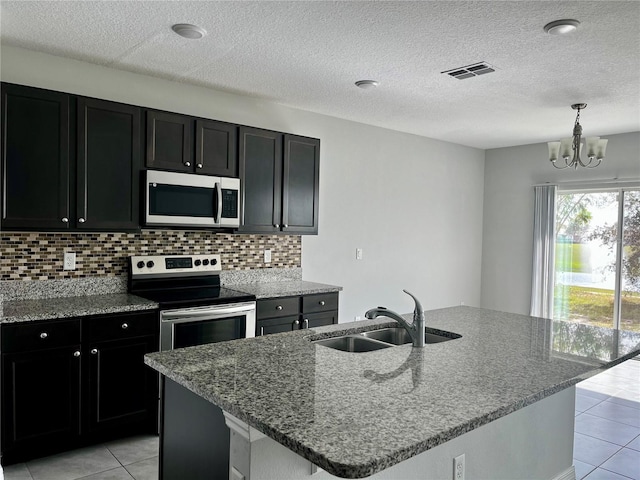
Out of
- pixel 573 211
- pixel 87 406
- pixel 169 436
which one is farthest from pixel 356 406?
pixel 573 211

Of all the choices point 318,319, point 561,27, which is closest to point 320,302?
point 318,319

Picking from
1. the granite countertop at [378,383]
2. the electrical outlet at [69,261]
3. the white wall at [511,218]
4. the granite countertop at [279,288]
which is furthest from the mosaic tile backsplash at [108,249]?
the white wall at [511,218]

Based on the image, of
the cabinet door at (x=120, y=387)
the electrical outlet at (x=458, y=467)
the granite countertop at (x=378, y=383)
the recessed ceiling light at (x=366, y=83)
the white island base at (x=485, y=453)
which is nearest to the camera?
the granite countertop at (x=378, y=383)

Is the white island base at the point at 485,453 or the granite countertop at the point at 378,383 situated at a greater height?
the granite countertop at the point at 378,383

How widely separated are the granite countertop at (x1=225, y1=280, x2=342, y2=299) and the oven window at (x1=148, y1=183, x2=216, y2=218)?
68 centimetres

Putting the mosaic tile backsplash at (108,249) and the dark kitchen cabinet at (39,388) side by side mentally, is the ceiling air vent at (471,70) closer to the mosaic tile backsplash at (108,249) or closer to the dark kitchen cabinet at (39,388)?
the mosaic tile backsplash at (108,249)

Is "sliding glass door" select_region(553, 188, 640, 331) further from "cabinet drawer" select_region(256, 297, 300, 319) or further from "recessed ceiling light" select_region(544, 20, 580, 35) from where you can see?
"cabinet drawer" select_region(256, 297, 300, 319)

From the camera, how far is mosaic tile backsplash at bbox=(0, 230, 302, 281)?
3084 mm

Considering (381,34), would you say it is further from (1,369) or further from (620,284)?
(620,284)

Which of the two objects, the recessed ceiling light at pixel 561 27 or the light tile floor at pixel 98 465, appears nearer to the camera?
the recessed ceiling light at pixel 561 27

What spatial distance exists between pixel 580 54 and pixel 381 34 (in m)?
1.27

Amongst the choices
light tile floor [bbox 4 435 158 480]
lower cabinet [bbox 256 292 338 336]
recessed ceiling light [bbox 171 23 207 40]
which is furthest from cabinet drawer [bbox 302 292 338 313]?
recessed ceiling light [bbox 171 23 207 40]

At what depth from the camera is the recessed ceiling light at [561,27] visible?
8.30 feet

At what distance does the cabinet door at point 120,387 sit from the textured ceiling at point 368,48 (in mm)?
1819
